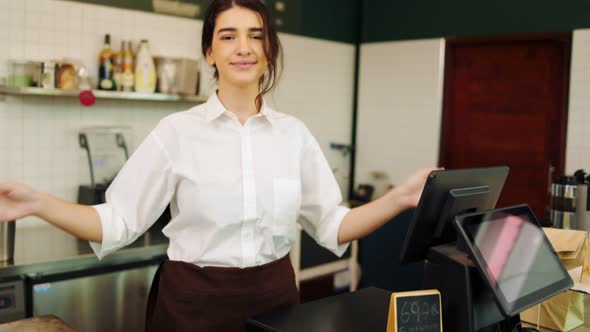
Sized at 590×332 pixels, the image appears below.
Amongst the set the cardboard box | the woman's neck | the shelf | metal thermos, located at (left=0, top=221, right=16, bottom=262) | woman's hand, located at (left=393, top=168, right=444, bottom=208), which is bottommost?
metal thermos, located at (left=0, top=221, right=16, bottom=262)

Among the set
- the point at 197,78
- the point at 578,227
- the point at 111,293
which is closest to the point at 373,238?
the point at 578,227

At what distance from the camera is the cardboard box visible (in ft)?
5.20

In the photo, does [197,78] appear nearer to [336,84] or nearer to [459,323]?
[336,84]

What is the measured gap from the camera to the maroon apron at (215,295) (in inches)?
62.6

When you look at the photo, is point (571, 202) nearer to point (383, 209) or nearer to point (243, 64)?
point (383, 209)

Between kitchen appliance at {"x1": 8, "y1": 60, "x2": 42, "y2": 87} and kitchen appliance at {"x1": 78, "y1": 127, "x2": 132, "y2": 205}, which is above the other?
kitchen appliance at {"x1": 8, "y1": 60, "x2": 42, "y2": 87}

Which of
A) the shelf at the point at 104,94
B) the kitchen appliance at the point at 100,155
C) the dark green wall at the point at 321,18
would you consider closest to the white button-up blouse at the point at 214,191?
the shelf at the point at 104,94

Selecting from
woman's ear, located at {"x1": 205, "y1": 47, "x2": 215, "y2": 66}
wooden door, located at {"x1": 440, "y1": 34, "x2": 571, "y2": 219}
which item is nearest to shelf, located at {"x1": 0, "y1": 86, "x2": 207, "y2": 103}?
woman's ear, located at {"x1": 205, "y1": 47, "x2": 215, "y2": 66}

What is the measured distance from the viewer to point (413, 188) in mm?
1452

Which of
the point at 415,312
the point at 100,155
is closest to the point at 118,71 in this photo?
the point at 100,155

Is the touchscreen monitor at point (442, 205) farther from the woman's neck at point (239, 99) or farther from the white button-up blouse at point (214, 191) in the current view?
the woman's neck at point (239, 99)

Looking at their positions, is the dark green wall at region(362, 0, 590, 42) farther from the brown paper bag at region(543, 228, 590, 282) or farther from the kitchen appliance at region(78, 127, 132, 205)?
the brown paper bag at region(543, 228, 590, 282)

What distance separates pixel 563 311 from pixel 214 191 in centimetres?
98

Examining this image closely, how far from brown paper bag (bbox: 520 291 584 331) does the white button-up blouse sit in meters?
0.60
